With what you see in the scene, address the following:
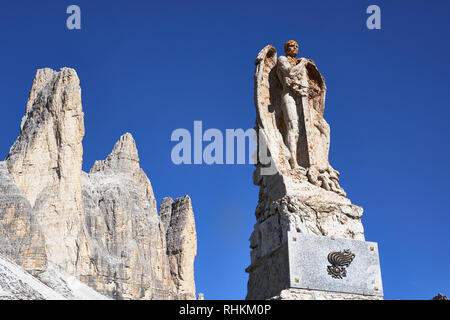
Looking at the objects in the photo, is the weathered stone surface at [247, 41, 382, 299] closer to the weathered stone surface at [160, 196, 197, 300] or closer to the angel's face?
the angel's face

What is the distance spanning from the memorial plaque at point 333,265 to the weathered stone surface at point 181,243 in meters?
68.3

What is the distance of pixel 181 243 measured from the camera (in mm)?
78812

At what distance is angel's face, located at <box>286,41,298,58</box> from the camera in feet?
31.7

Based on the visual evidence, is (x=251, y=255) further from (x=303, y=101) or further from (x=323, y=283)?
(x=303, y=101)

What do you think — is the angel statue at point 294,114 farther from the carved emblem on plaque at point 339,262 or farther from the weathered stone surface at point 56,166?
the weathered stone surface at point 56,166

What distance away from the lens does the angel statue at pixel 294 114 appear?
878 cm

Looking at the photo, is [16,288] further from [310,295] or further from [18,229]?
[18,229]

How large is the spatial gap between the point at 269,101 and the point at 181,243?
70.5 meters

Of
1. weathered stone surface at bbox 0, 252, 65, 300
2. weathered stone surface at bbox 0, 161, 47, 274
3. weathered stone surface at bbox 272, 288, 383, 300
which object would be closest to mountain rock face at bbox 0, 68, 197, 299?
weathered stone surface at bbox 0, 161, 47, 274

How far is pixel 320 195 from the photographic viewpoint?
8.27 m

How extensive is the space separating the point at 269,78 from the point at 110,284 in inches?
2286

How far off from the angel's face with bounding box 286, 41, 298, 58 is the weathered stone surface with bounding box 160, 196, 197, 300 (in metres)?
67.1
